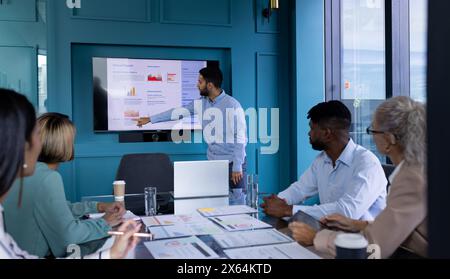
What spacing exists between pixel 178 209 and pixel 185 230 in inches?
17.5

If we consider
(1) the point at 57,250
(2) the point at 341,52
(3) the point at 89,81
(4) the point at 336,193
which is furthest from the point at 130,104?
(1) the point at 57,250

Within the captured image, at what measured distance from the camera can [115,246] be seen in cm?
114

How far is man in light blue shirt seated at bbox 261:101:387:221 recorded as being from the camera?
1.99 metres

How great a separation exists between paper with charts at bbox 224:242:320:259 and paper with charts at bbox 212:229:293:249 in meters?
0.05

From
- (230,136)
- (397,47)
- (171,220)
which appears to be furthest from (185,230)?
(397,47)

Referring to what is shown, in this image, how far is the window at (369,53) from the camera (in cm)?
355

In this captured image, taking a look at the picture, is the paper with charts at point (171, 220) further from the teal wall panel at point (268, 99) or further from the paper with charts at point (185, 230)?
the teal wall panel at point (268, 99)

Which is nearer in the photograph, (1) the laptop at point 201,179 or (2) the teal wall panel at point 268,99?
(1) the laptop at point 201,179

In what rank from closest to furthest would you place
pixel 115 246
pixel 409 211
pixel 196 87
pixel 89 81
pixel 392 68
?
pixel 115 246 < pixel 409 211 < pixel 392 68 < pixel 89 81 < pixel 196 87

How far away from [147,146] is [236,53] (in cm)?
137

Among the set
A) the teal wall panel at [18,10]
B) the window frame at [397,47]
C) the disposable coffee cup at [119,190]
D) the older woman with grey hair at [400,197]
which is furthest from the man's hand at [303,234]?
the teal wall panel at [18,10]

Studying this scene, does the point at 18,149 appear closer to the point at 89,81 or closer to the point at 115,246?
the point at 115,246

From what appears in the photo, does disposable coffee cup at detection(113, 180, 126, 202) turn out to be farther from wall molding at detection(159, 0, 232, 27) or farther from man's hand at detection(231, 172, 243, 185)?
wall molding at detection(159, 0, 232, 27)

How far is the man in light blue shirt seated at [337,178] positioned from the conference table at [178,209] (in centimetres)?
21
